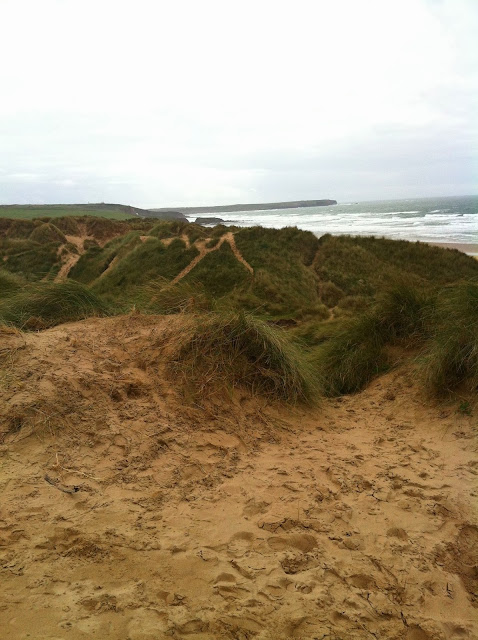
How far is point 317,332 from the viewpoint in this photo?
862 cm

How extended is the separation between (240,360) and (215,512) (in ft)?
6.57

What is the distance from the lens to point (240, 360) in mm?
4602

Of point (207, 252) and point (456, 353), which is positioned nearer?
point (456, 353)

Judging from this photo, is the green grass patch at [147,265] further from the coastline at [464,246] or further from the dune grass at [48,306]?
the coastline at [464,246]

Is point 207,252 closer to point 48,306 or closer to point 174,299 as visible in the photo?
point 174,299

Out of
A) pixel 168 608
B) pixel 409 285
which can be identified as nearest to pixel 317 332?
pixel 409 285

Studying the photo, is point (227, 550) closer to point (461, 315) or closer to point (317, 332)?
point (461, 315)

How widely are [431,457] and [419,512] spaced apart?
82 cm

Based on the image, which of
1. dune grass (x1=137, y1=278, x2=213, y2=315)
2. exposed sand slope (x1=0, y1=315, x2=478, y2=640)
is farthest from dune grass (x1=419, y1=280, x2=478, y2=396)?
dune grass (x1=137, y1=278, x2=213, y2=315)

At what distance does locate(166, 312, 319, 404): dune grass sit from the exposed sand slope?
0.24 m

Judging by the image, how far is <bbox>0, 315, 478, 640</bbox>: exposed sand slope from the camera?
79.0 inches

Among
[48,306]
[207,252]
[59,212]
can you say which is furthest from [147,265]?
[59,212]

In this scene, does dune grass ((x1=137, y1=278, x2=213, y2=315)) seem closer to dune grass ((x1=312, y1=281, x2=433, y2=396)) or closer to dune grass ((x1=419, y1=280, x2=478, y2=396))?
dune grass ((x1=312, y1=281, x2=433, y2=396))

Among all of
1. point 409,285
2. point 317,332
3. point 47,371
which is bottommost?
point 317,332
